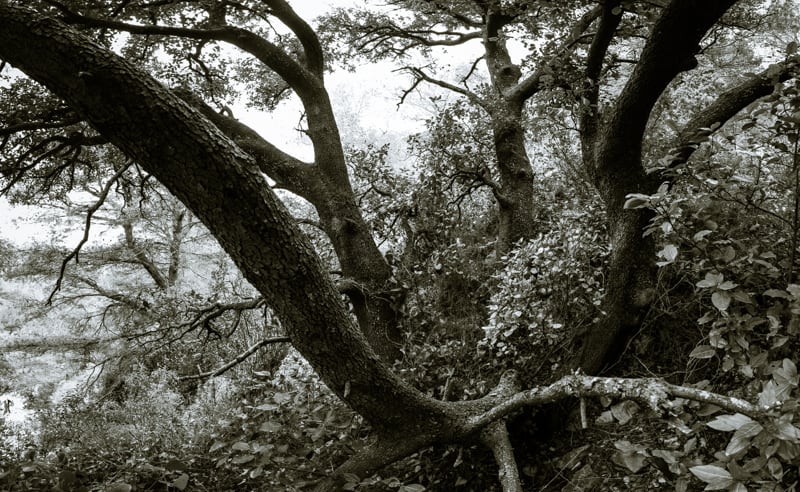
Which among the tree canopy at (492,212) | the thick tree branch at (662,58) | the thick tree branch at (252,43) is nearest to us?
the tree canopy at (492,212)

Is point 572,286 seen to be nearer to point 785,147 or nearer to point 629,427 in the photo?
point 629,427

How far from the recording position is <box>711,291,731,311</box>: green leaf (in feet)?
7.47

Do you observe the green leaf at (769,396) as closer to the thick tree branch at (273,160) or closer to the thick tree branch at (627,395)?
the thick tree branch at (627,395)

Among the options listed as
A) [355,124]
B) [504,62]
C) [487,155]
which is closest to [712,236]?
[487,155]

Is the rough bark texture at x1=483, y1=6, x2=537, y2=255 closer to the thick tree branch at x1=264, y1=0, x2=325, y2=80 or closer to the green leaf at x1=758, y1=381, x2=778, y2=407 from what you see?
the thick tree branch at x1=264, y1=0, x2=325, y2=80

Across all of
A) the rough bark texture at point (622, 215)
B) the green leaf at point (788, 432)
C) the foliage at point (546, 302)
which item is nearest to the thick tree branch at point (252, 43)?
the rough bark texture at point (622, 215)

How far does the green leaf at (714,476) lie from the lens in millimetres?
1709

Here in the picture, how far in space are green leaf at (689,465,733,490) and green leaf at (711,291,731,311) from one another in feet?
2.68

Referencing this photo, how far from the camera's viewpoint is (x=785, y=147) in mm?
2742

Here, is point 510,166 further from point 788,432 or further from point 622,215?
point 788,432

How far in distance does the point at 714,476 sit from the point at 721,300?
902mm

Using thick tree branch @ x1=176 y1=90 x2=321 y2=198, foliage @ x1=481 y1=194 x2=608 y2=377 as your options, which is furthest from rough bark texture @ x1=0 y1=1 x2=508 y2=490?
thick tree branch @ x1=176 y1=90 x2=321 y2=198

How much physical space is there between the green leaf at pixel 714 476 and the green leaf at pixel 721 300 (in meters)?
0.82

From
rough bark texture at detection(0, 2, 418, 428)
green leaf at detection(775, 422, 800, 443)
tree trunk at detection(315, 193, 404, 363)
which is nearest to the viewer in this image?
green leaf at detection(775, 422, 800, 443)
